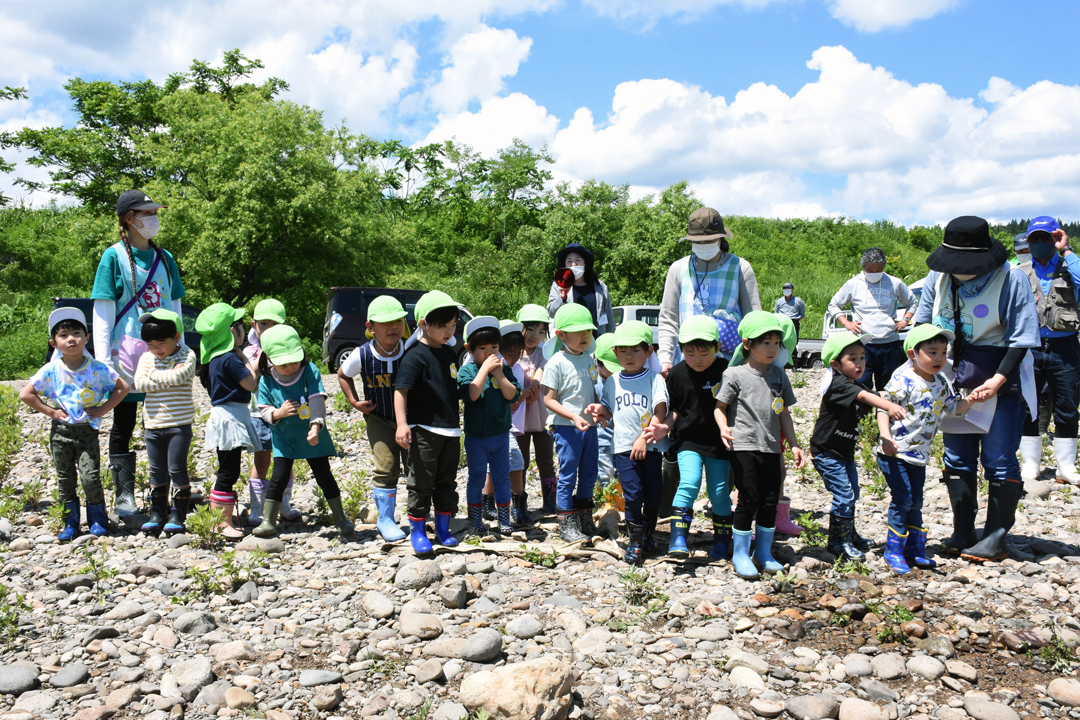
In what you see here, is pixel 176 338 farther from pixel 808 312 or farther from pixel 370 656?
pixel 808 312

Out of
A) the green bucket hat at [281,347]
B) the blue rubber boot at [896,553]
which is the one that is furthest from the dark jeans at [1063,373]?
the green bucket hat at [281,347]

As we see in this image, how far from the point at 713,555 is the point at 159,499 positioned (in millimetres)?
3789

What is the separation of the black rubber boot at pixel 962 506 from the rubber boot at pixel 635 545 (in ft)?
6.43

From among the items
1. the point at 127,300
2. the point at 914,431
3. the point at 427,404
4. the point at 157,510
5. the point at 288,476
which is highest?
the point at 127,300

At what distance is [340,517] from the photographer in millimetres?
5195

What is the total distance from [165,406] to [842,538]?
4564 mm

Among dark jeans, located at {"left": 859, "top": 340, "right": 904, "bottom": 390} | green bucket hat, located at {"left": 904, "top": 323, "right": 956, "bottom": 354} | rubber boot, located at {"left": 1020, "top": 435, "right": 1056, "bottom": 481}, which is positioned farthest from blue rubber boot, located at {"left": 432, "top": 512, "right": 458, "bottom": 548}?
rubber boot, located at {"left": 1020, "top": 435, "right": 1056, "bottom": 481}

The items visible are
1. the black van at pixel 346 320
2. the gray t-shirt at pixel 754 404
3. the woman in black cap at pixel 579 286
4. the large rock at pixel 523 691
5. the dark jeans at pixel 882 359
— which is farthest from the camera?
the black van at pixel 346 320

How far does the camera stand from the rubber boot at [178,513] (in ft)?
16.9

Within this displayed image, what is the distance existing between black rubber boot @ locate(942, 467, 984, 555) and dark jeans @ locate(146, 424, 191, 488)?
508cm

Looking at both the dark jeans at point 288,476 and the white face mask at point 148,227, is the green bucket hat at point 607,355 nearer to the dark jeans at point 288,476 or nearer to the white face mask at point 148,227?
the dark jeans at point 288,476

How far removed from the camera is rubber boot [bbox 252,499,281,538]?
5.14 metres

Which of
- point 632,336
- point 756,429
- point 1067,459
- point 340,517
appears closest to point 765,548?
point 756,429

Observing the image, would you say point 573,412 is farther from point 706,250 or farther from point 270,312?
point 270,312
